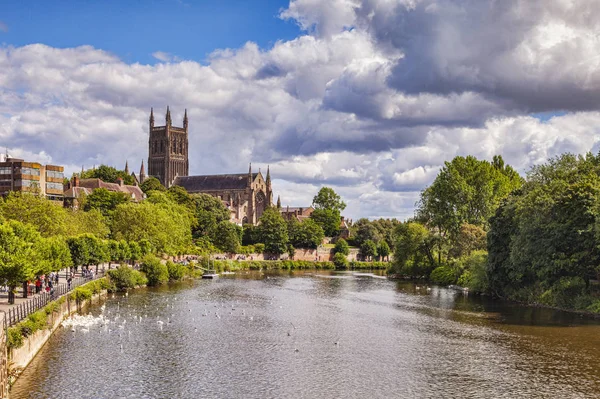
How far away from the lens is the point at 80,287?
179 feet

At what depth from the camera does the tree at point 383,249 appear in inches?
6412

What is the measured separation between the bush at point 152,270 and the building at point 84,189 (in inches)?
1645

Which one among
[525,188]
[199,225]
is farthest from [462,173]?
[199,225]

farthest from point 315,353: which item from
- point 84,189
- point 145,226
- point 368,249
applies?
point 368,249

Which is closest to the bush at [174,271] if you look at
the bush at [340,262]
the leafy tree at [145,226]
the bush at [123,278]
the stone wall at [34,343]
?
the leafy tree at [145,226]

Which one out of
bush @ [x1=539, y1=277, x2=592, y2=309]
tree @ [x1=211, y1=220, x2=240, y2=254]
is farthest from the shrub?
bush @ [x1=539, y1=277, x2=592, y2=309]

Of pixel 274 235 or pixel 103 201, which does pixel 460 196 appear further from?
pixel 103 201

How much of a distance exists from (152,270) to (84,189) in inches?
2020

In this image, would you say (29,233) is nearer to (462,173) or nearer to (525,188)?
(525,188)

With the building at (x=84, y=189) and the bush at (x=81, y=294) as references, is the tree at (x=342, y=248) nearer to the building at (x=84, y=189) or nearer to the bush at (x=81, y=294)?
the building at (x=84, y=189)

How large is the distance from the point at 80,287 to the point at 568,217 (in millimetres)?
43904

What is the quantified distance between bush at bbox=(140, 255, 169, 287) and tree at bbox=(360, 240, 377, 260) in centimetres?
8536

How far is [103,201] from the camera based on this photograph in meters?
114

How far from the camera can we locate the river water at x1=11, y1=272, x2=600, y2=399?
100 ft
